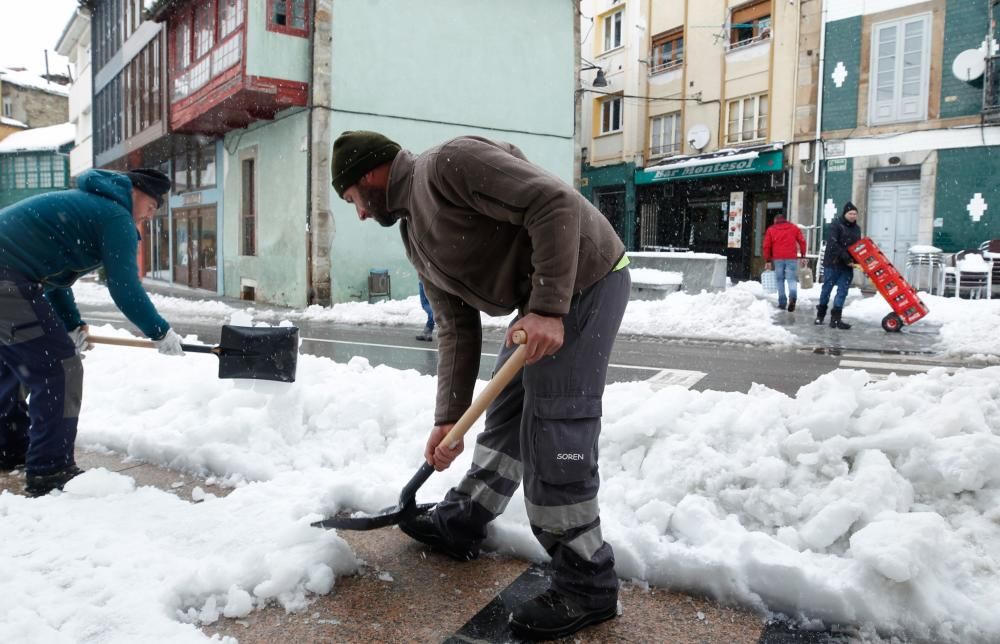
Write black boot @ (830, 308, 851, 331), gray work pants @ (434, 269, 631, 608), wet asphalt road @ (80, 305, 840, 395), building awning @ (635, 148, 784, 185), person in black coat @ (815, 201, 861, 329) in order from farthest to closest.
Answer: building awning @ (635, 148, 784, 185) < black boot @ (830, 308, 851, 331) < person in black coat @ (815, 201, 861, 329) < wet asphalt road @ (80, 305, 840, 395) < gray work pants @ (434, 269, 631, 608)

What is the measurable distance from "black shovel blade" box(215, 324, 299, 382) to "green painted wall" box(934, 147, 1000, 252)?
17.8m

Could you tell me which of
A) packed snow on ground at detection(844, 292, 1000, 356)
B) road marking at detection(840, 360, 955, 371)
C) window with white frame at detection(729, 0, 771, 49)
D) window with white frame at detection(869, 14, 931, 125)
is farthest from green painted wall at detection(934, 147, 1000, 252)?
road marking at detection(840, 360, 955, 371)

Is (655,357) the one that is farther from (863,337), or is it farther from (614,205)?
(614,205)

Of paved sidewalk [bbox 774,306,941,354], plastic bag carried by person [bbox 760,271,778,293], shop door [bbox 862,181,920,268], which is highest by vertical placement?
shop door [bbox 862,181,920,268]

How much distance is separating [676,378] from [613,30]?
22.7 m

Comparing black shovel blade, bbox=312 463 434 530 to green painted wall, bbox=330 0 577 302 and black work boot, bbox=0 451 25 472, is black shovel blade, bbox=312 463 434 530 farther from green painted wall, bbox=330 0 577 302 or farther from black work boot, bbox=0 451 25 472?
green painted wall, bbox=330 0 577 302

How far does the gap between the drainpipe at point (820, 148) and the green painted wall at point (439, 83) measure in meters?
6.73

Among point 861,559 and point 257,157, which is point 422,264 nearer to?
point 861,559

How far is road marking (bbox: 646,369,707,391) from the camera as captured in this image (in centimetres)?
640

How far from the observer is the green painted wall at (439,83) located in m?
15.9

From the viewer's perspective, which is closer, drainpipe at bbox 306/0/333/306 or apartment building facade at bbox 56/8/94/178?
drainpipe at bbox 306/0/333/306

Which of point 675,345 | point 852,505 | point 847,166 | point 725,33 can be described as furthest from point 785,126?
point 852,505

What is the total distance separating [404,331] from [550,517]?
9348 millimetres

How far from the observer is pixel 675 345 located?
30.8 ft
